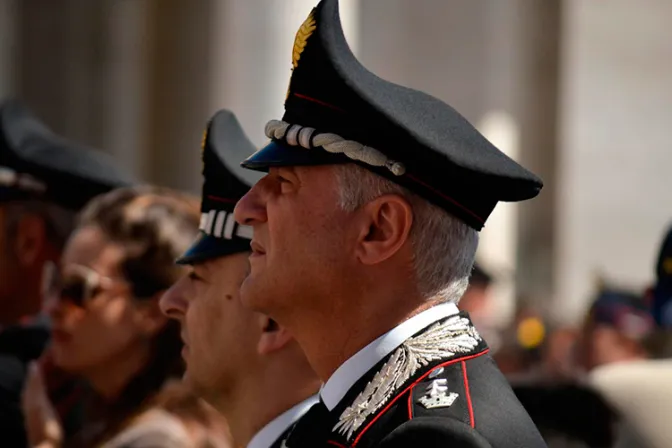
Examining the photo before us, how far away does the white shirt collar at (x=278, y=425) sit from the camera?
3.52 meters

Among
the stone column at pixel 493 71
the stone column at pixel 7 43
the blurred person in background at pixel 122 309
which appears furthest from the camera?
the stone column at pixel 493 71

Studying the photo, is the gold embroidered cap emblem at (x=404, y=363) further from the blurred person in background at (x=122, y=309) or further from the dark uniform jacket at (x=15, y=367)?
the dark uniform jacket at (x=15, y=367)

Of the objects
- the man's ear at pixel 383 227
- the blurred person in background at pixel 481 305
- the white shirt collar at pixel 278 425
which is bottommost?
the blurred person in background at pixel 481 305

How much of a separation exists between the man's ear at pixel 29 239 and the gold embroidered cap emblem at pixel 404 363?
10.5ft

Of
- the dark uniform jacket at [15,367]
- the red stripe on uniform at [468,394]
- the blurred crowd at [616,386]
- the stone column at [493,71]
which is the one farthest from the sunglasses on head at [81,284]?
the stone column at [493,71]

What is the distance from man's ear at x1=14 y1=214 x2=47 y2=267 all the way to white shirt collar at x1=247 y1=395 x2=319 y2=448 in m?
2.36

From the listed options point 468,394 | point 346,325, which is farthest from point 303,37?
point 468,394

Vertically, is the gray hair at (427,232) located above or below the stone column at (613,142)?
above

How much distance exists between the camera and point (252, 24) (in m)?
14.7

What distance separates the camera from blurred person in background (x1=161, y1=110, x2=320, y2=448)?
3.58 metres

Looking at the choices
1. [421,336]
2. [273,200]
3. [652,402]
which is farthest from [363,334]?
[652,402]

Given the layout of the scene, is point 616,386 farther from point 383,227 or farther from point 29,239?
point 29,239

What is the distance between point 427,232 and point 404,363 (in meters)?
0.26

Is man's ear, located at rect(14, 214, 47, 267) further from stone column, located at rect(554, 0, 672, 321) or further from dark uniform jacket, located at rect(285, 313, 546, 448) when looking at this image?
stone column, located at rect(554, 0, 672, 321)
